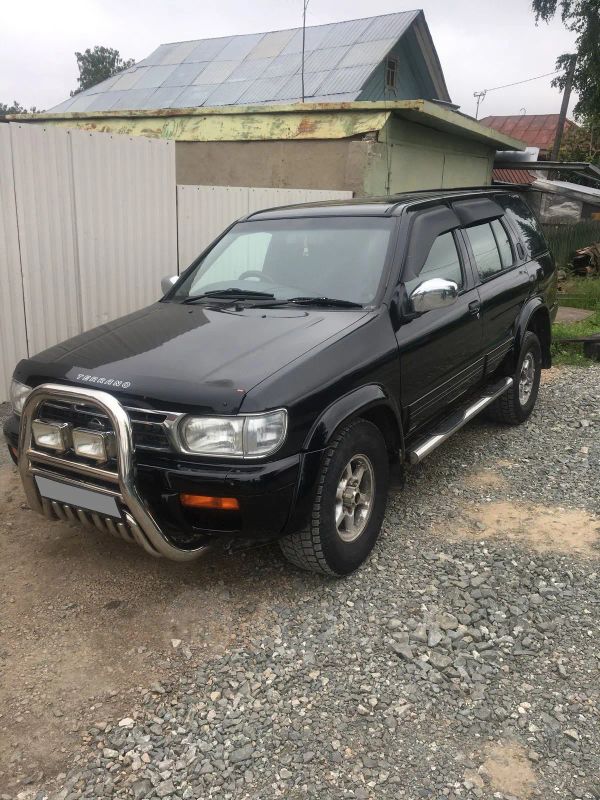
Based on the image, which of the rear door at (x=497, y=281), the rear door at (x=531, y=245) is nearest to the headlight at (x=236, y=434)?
the rear door at (x=497, y=281)

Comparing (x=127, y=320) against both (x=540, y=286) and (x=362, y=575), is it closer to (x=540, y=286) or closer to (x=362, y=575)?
(x=362, y=575)

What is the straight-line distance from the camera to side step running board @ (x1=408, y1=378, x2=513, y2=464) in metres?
3.89

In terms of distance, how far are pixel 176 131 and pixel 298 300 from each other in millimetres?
8243

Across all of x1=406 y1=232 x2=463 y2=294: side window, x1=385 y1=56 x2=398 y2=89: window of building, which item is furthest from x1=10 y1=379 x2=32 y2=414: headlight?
x1=385 y1=56 x2=398 y2=89: window of building

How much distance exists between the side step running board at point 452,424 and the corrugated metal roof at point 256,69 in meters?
11.2

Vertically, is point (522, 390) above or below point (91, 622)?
above

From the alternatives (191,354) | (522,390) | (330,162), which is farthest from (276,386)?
(330,162)

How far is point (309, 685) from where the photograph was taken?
2.68m

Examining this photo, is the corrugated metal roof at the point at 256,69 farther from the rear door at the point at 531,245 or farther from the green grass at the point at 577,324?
the rear door at the point at 531,245

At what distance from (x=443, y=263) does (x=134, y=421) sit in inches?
94.1

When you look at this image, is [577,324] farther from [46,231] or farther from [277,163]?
[46,231]

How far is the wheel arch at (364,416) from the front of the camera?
3006 mm

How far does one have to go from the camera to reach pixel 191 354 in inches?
125

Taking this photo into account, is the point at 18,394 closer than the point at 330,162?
Yes
